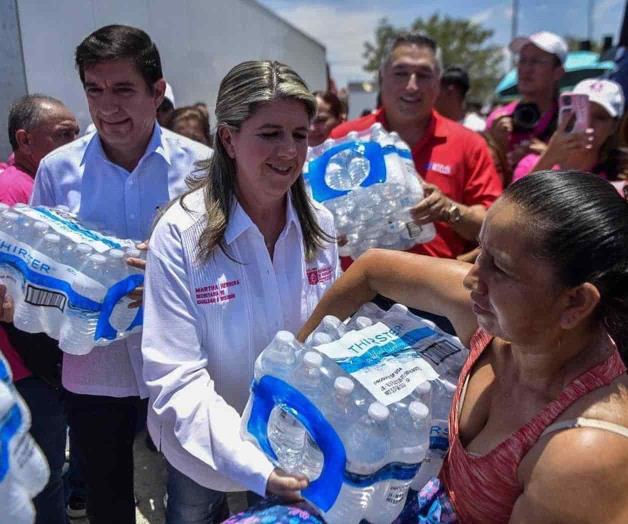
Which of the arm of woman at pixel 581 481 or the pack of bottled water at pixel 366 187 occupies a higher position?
the pack of bottled water at pixel 366 187

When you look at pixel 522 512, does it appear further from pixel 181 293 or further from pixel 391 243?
pixel 391 243

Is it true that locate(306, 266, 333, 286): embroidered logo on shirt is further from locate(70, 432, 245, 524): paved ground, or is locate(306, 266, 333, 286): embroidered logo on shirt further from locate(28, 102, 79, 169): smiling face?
locate(70, 432, 245, 524): paved ground

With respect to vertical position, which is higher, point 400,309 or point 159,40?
point 159,40

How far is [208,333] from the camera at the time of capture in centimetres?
173

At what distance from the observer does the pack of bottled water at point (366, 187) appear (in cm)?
258

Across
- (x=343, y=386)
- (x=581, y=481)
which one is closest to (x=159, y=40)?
(x=343, y=386)

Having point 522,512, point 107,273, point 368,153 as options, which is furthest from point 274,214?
point 522,512

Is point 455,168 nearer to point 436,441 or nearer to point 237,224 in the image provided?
point 237,224

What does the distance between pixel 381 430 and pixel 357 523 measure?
24 cm

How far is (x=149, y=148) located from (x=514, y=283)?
5.18 feet

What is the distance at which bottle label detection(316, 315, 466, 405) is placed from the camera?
4.74ft

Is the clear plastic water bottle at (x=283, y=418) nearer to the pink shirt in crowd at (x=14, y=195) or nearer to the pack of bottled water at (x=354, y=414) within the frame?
the pack of bottled water at (x=354, y=414)

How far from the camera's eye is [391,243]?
8.98ft

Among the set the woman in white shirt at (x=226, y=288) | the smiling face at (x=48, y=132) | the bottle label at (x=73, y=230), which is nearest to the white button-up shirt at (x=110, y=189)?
the bottle label at (x=73, y=230)
